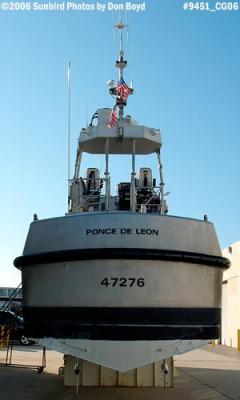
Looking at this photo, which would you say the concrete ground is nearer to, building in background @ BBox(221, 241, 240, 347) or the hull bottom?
the hull bottom

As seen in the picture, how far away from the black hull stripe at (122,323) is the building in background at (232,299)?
67.5 ft

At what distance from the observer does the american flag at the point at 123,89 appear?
31.8 feet

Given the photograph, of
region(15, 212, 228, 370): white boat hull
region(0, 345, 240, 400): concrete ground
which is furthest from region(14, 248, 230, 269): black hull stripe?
region(0, 345, 240, 400): concrete ground

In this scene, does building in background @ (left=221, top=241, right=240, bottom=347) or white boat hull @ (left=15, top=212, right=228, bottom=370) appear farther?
building in background @ (left=221, top=241, right=240, bottom=347)

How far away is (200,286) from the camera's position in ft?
24.0

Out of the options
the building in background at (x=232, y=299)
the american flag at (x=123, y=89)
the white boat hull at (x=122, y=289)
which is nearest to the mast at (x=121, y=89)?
the american flag at (x=123, y=89)

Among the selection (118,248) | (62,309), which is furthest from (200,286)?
(62,309)

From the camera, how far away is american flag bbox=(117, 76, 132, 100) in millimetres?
9688

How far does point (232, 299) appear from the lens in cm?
2947

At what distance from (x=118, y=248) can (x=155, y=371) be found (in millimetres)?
3536

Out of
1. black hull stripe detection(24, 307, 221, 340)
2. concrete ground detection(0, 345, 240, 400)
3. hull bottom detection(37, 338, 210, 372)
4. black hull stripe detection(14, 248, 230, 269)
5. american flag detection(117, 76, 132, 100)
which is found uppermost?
american flag detection(117, 76, 132, 100)

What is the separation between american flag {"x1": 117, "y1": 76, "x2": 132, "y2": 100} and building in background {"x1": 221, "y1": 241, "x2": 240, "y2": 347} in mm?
18790

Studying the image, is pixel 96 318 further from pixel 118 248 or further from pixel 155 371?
pixel 155 371

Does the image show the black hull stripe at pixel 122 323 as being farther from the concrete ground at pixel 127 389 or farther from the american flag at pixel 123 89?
the american flag at pixel 123 89
